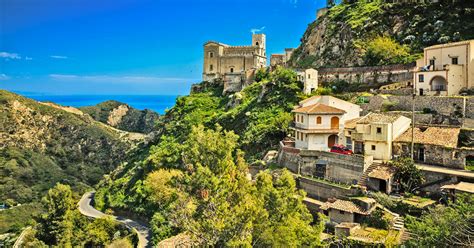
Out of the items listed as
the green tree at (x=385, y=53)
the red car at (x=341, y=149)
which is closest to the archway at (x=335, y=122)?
the red car at (x=341, y=149)

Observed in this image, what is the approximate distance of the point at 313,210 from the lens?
99.6ft

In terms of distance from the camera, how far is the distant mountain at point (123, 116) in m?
143

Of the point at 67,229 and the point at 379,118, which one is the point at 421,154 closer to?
the point at 379,118

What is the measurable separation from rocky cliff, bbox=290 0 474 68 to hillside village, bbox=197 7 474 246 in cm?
768

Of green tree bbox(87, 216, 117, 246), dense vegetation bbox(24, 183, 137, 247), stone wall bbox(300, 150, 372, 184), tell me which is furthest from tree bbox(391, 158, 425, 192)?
green tree bbox(87, 216, 117, 246)

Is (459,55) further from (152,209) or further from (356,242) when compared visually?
(152,209)

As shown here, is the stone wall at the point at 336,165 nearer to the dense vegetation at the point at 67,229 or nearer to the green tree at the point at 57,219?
the dense vegetation at the point at 67,229

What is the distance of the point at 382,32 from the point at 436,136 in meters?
30.4

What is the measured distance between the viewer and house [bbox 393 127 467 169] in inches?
1142

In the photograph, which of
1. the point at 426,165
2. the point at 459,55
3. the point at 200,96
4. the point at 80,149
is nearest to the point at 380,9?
the point at 459,55

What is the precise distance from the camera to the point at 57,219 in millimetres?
45500

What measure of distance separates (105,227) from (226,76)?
36.2 metres

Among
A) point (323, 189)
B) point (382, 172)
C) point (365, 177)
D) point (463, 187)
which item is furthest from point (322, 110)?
point (463, 187)

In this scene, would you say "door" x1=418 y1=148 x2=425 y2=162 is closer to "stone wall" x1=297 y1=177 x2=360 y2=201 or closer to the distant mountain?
"stone wall" x1=297 y1=177 x2=360 y2=201
